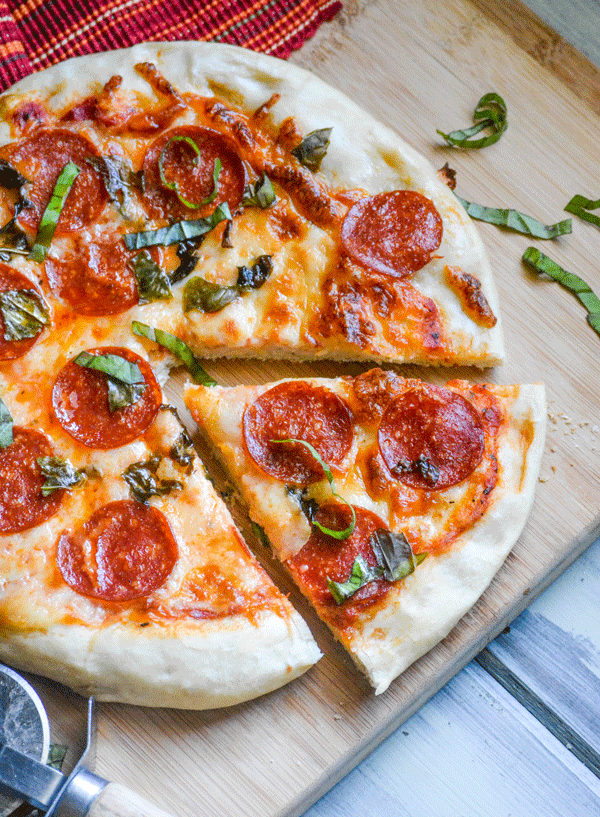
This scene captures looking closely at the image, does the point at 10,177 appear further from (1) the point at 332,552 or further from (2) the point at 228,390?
(1) the point at 332,552

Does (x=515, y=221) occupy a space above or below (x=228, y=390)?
above

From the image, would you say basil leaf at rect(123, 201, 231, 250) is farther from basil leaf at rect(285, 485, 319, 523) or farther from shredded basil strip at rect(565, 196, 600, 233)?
shredded basil strip at rect(565, 196, 600, 233)

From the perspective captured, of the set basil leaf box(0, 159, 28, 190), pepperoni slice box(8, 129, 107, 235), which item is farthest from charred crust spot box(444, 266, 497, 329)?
basil leaf box(0, 159, 28, 190)

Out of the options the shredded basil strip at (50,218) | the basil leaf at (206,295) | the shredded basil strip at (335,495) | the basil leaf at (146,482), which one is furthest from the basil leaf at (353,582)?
the shredded basil strip at (50,218)

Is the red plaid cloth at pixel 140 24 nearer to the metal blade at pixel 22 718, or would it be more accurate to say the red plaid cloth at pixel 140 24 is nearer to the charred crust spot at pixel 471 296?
the charred crust spot at pixel 471 296

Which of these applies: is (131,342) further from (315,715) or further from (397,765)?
(397,765)

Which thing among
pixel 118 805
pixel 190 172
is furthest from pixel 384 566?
pixel 190 172
